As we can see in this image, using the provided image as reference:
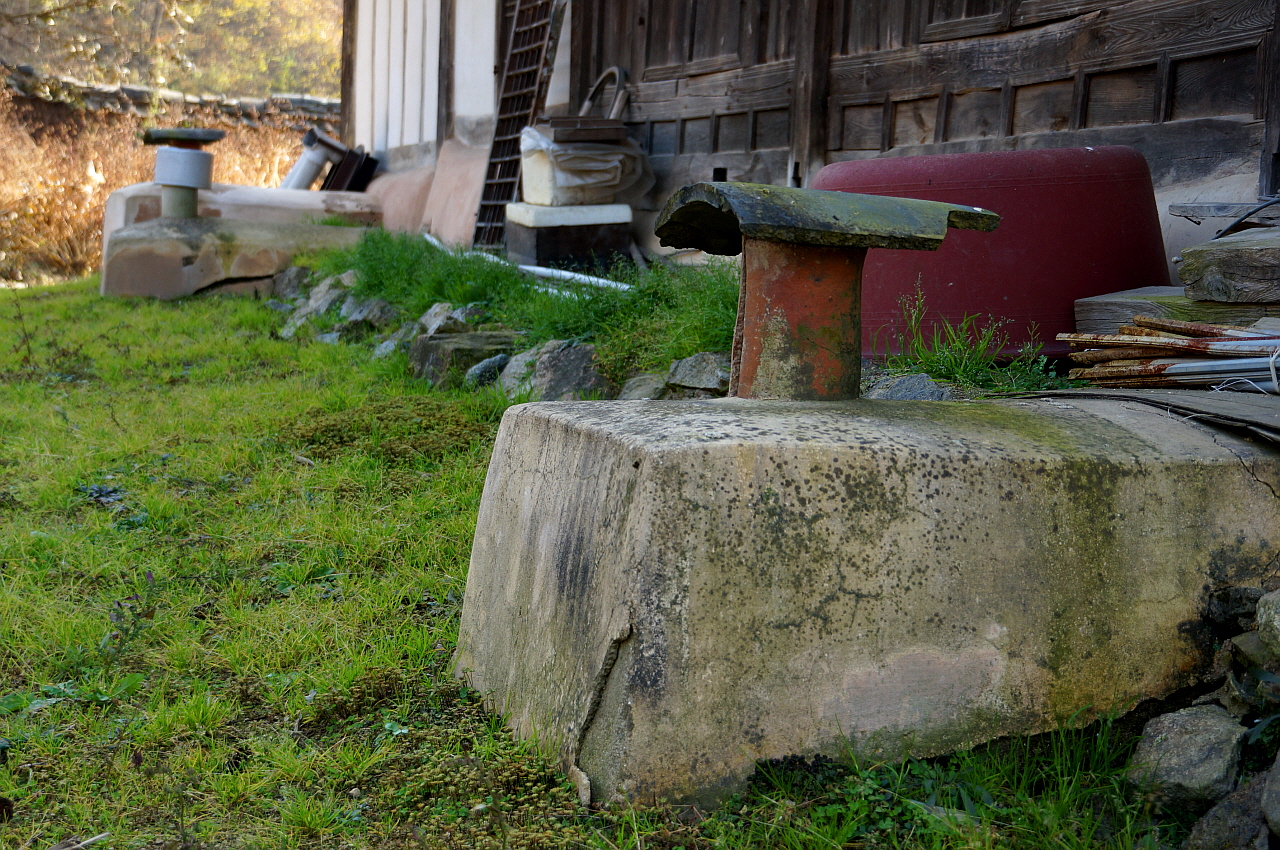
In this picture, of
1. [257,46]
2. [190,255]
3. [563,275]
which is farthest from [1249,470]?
[257,46]

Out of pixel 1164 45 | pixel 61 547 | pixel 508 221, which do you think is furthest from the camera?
pixel 508 221

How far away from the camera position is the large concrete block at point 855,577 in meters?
1.60

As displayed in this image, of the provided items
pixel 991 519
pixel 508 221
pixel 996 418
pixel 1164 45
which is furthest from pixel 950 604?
pixel 508 221

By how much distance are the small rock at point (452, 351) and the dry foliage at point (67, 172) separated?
8597mm

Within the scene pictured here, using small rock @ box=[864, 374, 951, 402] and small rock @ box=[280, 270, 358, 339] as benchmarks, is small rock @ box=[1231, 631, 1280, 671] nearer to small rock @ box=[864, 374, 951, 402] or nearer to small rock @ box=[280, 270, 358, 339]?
small rock @ box=[864, 374, 951, 402]

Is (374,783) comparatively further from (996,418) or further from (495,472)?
(996,418)

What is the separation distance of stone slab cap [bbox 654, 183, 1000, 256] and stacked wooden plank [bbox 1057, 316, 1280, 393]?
2.13 ft

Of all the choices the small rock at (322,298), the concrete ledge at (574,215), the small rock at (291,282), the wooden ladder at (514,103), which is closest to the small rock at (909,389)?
the concrete ledge at (574,215)

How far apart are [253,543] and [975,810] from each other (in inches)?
93.1

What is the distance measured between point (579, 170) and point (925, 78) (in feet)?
8.10

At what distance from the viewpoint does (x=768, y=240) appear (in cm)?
193

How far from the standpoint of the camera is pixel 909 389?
9.56 feet

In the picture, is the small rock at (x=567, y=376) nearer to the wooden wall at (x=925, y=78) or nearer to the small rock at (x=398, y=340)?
the small rock at (x=398, y=340)

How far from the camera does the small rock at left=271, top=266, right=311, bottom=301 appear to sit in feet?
27.4
